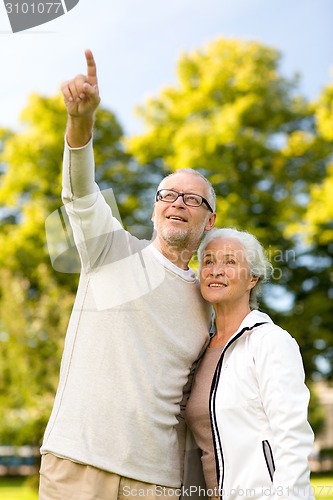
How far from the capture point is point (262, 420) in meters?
2.48

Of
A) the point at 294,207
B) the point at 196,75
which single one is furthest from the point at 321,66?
the point at 294,207

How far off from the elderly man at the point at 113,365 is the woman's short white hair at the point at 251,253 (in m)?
0.25

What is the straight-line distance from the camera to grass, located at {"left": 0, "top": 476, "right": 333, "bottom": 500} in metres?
11.7

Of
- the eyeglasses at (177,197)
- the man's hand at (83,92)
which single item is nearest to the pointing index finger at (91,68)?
the man's hand at (83,92)

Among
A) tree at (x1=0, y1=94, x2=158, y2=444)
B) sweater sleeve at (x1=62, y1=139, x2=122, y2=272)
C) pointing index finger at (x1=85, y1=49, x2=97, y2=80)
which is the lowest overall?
sweater sleeve at (x1=62, y1=139, x2=122, y2=272)

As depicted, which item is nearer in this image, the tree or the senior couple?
the senior couple

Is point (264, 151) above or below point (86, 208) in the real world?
above

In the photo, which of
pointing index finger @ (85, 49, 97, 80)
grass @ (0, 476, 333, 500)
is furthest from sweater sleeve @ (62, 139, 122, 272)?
grass @ (0, 476, 333, 500)

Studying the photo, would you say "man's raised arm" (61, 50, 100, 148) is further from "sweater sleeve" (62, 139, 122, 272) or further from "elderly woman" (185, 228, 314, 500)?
"elderly woman" (185, 228, 314, 500)

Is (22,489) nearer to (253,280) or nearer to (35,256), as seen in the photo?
(35,256)

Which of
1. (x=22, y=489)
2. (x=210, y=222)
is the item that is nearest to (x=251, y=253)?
(x=210, y=222)

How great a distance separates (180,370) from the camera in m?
2.72

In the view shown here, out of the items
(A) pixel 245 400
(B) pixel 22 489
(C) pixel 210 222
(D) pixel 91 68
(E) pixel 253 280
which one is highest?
(D) pixel 91 68

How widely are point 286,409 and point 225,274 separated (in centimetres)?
71
